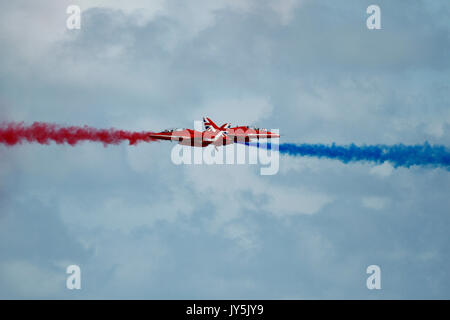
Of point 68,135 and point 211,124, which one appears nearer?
point 68,135
